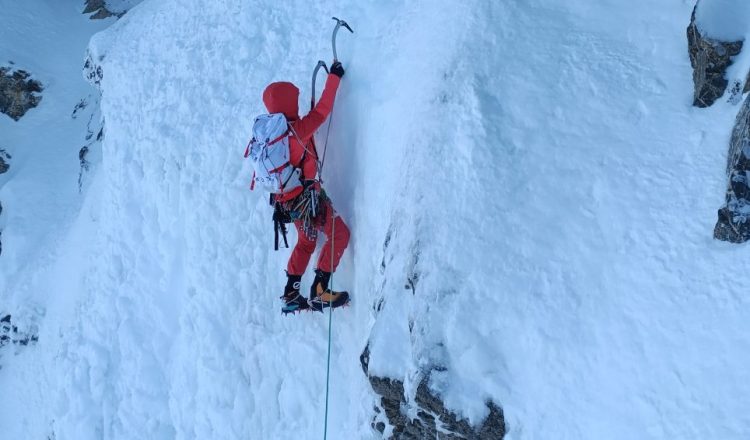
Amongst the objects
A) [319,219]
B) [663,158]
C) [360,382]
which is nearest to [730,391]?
[663,158]

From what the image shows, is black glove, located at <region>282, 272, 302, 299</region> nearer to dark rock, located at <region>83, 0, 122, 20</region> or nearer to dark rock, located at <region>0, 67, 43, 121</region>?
dark rock, located at <region>0, 67, 43, 121</region>

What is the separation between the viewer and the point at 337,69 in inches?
281

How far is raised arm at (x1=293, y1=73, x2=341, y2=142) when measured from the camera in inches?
265

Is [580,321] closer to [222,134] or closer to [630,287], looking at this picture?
[630,287]

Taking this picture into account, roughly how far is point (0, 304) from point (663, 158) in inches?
587

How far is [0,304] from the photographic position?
14.1 meters

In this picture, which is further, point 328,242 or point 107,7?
point 107,7

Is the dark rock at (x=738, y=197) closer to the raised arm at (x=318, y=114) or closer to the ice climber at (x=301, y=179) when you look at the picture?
the ice climber at (x=301, y=179)

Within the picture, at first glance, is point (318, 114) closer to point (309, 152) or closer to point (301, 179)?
point (309, 152)

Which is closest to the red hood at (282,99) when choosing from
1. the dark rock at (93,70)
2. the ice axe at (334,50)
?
the ice axe at (334,50)

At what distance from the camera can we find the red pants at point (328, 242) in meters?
6.83

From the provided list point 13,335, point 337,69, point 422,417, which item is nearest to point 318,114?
point 337,69

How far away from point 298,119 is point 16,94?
631 inches

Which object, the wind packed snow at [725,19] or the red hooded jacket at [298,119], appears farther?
the red hooded jacket at [298,119]
